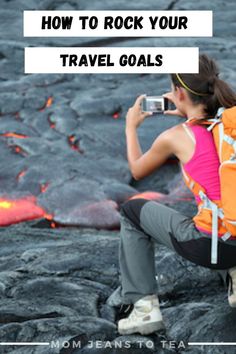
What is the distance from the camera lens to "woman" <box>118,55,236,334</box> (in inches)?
108

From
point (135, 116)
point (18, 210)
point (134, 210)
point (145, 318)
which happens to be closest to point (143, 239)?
point (134, 210)

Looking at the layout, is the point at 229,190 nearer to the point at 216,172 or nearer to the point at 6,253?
the point at 216,172

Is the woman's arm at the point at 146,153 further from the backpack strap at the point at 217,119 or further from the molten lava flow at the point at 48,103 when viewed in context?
the molten lava flow at the point at 48,103

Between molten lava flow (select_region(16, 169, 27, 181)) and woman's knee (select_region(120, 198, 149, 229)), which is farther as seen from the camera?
molten lava flow (select_region(16, 169, 27, 181))

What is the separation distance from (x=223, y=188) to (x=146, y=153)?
1.46 feet

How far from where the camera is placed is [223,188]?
8.54 ft

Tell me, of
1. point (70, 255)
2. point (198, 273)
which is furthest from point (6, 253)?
point (198, 273)

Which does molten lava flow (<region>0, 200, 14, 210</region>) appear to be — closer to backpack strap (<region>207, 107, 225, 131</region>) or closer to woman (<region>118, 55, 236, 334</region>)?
woman (<region>118, 55, 236, 334</region>)

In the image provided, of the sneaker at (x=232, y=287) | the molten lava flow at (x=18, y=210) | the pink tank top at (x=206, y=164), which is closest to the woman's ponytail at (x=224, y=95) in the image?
the pink tank top at (x=206, y=164)

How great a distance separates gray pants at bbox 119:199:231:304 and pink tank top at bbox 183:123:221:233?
203 mm

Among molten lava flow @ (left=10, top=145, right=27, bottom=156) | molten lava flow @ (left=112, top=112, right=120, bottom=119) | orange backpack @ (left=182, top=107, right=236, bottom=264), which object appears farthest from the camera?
molten lava flow @ (left=112, top=112, right=120, bottom=119)

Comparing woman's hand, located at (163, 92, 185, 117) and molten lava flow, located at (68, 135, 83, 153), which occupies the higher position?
woman's hand, located at (163, 92, 185, 117)

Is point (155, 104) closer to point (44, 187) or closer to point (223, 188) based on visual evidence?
point (223, 188)

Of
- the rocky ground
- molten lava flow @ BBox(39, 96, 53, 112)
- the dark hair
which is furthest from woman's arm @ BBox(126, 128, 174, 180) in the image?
molten lava flow @ BBox(39, 96, 53, 112)
